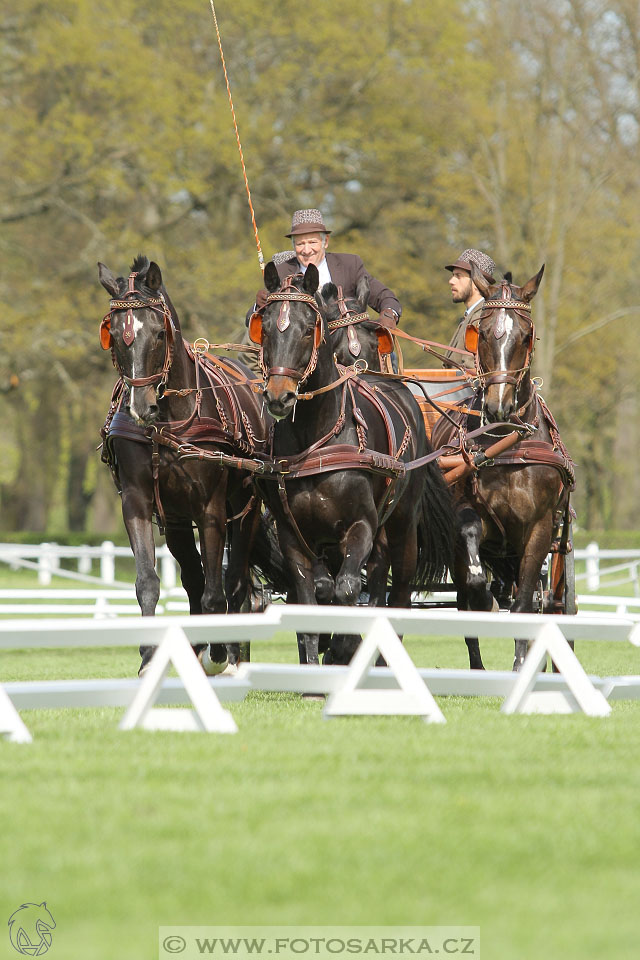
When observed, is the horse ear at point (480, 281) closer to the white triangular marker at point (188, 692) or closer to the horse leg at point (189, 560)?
the horse leg at point (189, 560)

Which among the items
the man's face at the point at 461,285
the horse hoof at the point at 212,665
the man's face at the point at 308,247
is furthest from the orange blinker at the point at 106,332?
the man's face at the point at 461,285

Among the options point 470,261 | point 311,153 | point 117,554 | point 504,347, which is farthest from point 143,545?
point 311,153

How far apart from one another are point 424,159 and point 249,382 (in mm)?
19780

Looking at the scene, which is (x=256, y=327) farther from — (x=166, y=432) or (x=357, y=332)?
(x=357, y=332)

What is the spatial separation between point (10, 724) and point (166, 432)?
Answer: 132 inches

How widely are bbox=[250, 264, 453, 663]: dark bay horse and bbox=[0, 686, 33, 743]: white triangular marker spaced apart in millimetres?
2622

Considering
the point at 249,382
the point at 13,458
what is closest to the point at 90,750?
the point at 249,382

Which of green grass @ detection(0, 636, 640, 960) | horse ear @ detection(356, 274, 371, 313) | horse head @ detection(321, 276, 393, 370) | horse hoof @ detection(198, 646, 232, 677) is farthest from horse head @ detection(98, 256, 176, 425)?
green grass @ detection(0, 636, 640, 960)

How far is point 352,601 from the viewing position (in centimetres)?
820

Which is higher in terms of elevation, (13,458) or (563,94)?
(563,94)

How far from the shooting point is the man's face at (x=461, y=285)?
11375 millimetres

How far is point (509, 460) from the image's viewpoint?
950 cm

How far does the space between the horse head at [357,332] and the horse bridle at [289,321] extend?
0.76 m

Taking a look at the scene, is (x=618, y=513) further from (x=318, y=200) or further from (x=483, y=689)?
(x=483, y=689)
